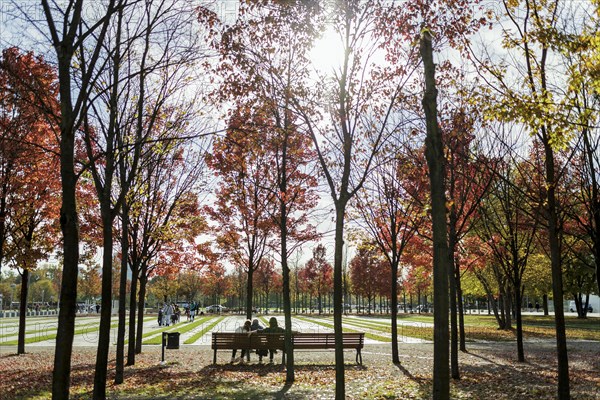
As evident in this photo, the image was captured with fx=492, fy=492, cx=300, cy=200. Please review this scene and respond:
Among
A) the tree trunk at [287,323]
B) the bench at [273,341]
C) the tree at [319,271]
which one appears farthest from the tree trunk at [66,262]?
the tree at [319,271]

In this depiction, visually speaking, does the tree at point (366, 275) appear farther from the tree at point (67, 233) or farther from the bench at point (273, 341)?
the tree at point (67, 233)

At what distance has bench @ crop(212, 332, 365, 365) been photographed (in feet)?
52.8

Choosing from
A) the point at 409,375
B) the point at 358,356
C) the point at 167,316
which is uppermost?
the point at 409,375

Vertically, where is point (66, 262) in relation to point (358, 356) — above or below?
above

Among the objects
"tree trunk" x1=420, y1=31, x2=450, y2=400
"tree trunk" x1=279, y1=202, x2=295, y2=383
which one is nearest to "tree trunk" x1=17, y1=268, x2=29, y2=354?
"tree trunk" x1=279, y1=202, x2=295, y2=383

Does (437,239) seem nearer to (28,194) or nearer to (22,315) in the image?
(28,194)

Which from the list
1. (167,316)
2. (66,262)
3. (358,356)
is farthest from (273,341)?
(167,316)

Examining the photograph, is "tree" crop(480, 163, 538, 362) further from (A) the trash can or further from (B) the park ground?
(A) the trash can

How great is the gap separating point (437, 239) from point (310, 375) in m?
9.26

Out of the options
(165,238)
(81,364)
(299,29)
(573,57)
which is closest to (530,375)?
(573,57)

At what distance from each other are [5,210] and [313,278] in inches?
1916

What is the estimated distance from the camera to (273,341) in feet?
53.5

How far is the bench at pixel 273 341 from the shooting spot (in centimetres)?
1609

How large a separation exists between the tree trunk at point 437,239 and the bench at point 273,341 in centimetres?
1058
